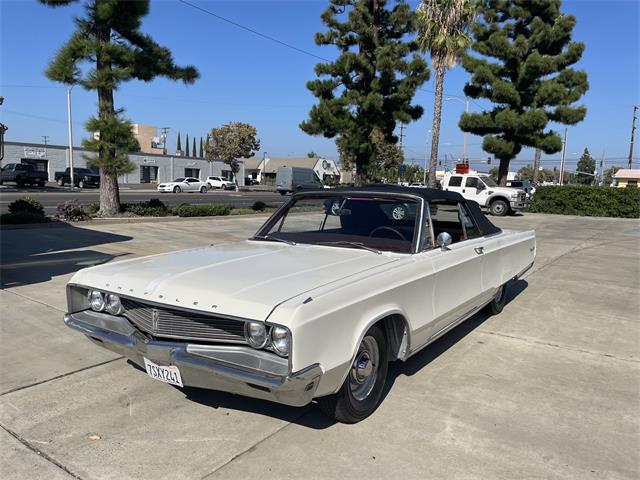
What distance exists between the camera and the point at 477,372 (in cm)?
423

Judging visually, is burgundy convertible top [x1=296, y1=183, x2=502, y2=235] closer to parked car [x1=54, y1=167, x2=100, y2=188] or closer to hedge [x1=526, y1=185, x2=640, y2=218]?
hedge [x1=526, y1=185, x2=640, y2=218]

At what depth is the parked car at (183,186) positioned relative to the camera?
139 feet

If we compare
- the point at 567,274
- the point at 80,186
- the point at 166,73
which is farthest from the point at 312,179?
the point at 567,274

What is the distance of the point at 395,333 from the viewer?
3.48m

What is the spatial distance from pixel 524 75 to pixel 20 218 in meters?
24.6

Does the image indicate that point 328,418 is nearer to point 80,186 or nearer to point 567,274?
point 567,274

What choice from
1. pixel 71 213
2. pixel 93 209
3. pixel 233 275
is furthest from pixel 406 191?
pixel 93 209

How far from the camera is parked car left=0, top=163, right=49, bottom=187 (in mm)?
36875

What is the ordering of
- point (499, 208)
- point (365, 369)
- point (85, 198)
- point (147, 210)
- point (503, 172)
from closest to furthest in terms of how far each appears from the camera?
point (365, 369), point (147, 210), point (499, 208), point (85, 198), point (503, 172)

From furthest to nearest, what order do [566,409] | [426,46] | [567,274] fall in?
[426,46], [567,274], [566,409]

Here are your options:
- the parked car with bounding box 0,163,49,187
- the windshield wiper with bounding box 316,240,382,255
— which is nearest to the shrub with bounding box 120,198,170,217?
the windshield wiper with bounding box 316,240,382,255

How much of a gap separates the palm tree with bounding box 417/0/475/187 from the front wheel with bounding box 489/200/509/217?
4.00 m

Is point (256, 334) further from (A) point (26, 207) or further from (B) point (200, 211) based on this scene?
(B) point (200, 211)

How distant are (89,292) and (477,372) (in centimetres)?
310
